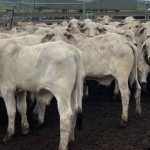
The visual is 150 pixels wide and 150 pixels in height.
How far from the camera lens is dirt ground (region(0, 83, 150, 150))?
6.36 meters

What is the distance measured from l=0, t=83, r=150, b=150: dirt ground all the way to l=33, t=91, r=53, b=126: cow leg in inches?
5.5

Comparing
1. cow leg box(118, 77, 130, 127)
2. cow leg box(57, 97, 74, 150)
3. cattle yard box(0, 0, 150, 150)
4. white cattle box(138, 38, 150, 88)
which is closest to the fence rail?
white cattle box(138, 38, 150, 88)

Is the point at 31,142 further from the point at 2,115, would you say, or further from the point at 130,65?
the point at 130,65

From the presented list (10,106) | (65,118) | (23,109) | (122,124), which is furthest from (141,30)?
(65,118)

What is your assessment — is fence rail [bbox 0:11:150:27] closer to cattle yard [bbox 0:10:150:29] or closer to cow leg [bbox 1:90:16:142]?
cattle yard [bbox 0:10:150:29]

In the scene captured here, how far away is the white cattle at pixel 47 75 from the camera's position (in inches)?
231

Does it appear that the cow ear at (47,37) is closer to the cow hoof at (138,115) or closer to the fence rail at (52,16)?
the cow hoof at (138,115)

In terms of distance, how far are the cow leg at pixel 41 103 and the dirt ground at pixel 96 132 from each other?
14cm

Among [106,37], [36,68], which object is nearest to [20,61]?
[36,68]

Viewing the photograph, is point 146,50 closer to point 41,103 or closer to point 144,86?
point 144,86

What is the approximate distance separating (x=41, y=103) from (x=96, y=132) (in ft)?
3.37

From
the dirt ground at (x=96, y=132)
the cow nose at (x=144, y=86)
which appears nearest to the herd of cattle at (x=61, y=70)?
the dirt ground at (x=96, y=132)

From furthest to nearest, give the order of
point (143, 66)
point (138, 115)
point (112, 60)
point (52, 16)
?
point (52, 16), point (143, 66), point (138, 115), point (112, 60)

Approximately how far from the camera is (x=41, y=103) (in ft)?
23.0
